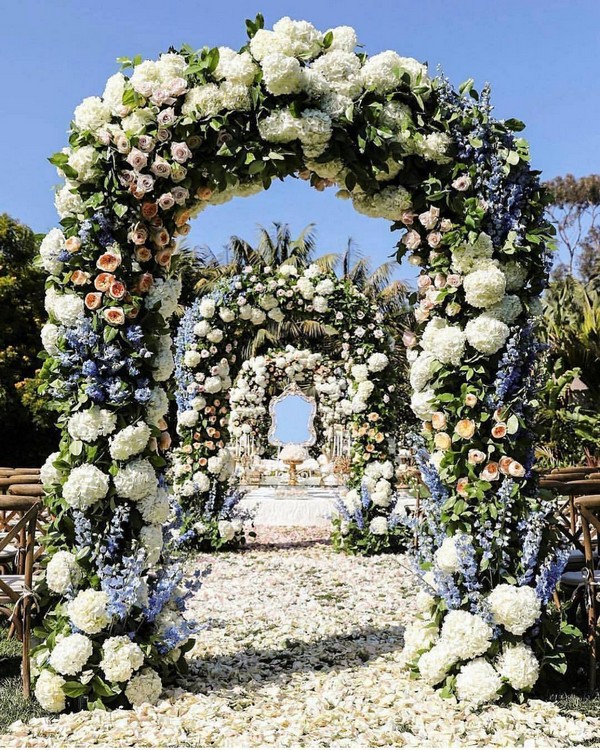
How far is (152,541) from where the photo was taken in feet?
12.1

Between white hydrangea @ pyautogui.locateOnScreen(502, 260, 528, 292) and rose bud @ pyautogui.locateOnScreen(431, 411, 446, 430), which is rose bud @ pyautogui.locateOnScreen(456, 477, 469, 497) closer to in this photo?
rose bud @ pyautogui.locateOnScreen(431, 411, 446, 430)

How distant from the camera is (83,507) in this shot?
3588mm

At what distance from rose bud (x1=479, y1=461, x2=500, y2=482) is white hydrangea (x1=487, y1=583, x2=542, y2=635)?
538 mm

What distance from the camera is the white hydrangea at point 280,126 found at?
11.9 ft

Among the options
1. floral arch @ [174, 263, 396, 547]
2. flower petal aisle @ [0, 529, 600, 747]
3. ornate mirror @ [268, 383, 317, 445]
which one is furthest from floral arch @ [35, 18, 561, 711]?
ornate mirror @ [268, 383, 317, 445]

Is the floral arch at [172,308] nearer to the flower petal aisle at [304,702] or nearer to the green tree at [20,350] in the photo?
the flower petal aisle at [304,702]

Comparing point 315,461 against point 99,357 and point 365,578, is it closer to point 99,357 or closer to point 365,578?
point 365,578

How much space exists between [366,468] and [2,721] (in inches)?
217

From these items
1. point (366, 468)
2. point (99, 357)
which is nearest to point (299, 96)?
point (99, 357)

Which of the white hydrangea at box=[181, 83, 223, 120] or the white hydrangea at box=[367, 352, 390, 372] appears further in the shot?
the white hydrangea at box=[367, 352, 390, 372]

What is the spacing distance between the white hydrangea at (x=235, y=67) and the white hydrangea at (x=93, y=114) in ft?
2.09

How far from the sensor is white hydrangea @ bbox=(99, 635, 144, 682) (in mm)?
3410

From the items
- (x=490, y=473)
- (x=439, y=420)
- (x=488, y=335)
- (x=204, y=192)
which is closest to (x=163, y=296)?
(x=204, y=192)

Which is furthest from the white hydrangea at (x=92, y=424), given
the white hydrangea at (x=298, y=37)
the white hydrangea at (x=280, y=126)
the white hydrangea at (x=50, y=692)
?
the white hydrangea at (x=298, y=37)
